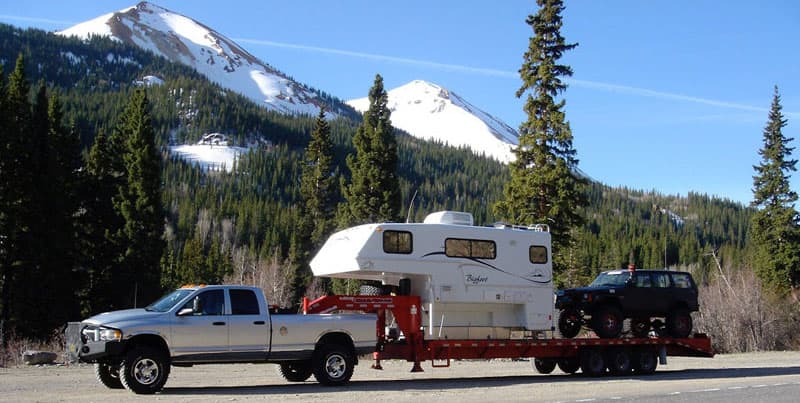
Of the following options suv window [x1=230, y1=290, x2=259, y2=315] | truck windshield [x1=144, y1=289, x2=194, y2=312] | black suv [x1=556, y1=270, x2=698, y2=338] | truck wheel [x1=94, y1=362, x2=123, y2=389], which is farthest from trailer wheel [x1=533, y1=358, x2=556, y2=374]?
truck wheel [x1=94, y1=362, x2=123, y2=389]

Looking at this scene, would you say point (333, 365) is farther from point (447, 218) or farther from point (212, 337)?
point (447, 218)

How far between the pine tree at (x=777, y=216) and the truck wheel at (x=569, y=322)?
36.8m

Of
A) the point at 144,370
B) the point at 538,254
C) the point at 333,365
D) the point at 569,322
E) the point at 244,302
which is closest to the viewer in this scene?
the point at 144,370

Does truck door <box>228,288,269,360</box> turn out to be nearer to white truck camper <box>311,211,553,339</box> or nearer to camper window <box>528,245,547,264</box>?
white truck camper <box>311,211,553,339</box>

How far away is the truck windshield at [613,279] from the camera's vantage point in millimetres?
21739

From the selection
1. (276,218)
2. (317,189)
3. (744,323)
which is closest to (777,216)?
(744,323)

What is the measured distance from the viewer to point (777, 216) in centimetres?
5366

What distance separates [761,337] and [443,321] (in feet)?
88.0

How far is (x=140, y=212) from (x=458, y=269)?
1034 inches

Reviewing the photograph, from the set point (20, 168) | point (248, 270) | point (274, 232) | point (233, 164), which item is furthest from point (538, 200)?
point (233, 164)

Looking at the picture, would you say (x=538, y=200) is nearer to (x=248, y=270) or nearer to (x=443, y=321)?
(x=443, y=321)

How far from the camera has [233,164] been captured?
190 meters

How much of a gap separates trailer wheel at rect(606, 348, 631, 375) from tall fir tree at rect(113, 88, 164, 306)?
2562 cm

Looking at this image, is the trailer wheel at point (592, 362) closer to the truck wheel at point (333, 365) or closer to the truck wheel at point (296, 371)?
the truck wheel at point (333, 365)
